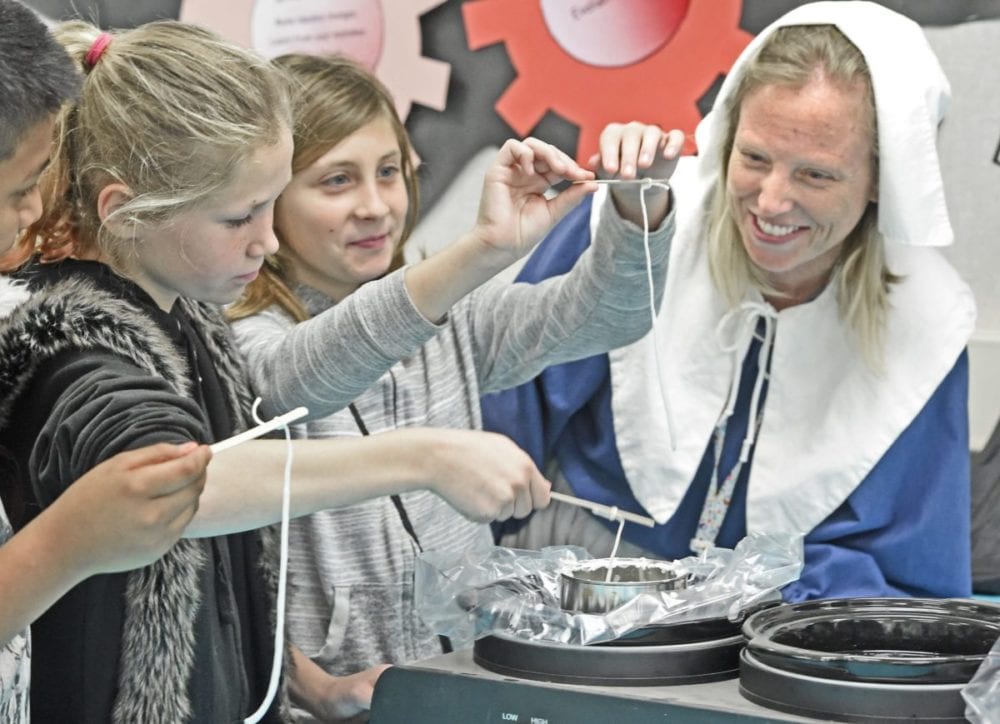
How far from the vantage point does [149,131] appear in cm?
138

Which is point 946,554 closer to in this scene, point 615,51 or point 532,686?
point 532,686

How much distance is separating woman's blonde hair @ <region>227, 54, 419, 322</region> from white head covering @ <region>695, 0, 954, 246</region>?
632 millimetres

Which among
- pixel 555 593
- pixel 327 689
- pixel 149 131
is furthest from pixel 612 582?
pixel 149 131

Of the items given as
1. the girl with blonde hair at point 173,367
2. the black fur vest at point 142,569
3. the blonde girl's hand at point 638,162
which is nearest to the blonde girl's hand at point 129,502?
the girl with blonde hair at point 173,367

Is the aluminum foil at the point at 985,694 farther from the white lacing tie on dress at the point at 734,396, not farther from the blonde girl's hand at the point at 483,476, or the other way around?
the white lacing tie on dress at the point at 734,396

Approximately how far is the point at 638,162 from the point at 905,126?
0.45m

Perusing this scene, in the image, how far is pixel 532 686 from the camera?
4.03 ft

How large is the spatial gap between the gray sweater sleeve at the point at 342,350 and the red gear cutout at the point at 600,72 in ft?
3.33

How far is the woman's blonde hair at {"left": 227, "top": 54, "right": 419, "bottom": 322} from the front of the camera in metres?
1.79

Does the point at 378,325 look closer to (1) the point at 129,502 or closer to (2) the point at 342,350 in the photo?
(2) the point at 342,350

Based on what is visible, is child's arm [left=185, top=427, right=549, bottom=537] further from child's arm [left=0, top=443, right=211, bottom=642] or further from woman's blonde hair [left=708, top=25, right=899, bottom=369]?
woman's blonde hair [left=708, top=25, right=899, bottom=369]

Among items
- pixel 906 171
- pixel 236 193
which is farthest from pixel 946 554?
pixel 236 193

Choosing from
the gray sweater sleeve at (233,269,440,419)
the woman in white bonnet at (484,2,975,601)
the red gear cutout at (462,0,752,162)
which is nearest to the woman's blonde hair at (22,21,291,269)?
the gray sweater sleeve at (233,269,440,419)

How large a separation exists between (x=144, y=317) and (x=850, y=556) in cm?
95
